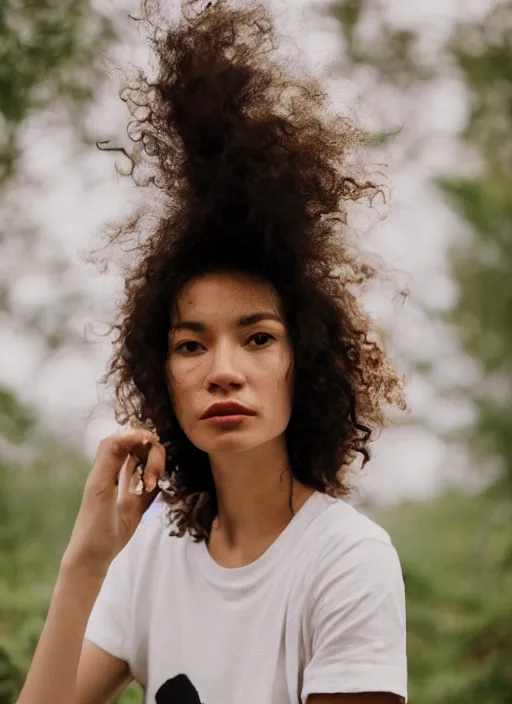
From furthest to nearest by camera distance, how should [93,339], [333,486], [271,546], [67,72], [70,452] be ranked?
[70,452]
[67,72]
[93,339]
[333,486]
[271,546]

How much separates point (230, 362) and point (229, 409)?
73 millimetres

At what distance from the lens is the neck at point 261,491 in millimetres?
1583

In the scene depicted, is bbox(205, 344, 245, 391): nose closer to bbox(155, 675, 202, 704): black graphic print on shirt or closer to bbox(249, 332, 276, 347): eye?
bbox(249, 332, 276, 347): eye

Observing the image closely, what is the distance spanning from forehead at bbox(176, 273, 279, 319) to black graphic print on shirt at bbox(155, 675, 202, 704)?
60cm

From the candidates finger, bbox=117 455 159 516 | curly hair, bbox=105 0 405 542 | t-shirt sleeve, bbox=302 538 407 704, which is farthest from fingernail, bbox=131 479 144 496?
t-shirt sleeve, bbox=302 538 407 704

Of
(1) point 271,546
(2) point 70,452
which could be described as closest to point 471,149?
(2) point 70,452

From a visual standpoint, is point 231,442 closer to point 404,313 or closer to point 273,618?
point 273,618

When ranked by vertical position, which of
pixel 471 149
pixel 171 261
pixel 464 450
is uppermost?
pixel 471 149

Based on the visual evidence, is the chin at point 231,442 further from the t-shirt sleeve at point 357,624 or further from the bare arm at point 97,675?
the bare arm at point 97,675

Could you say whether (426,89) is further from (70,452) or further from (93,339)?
(93,339)

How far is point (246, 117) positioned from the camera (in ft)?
5.08

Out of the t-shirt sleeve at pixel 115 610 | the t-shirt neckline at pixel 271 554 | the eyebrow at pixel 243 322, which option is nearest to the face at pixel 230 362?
the eyebrow at pixel 243 322

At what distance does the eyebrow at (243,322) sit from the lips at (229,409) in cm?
13

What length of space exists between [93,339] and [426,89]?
2965 mm
